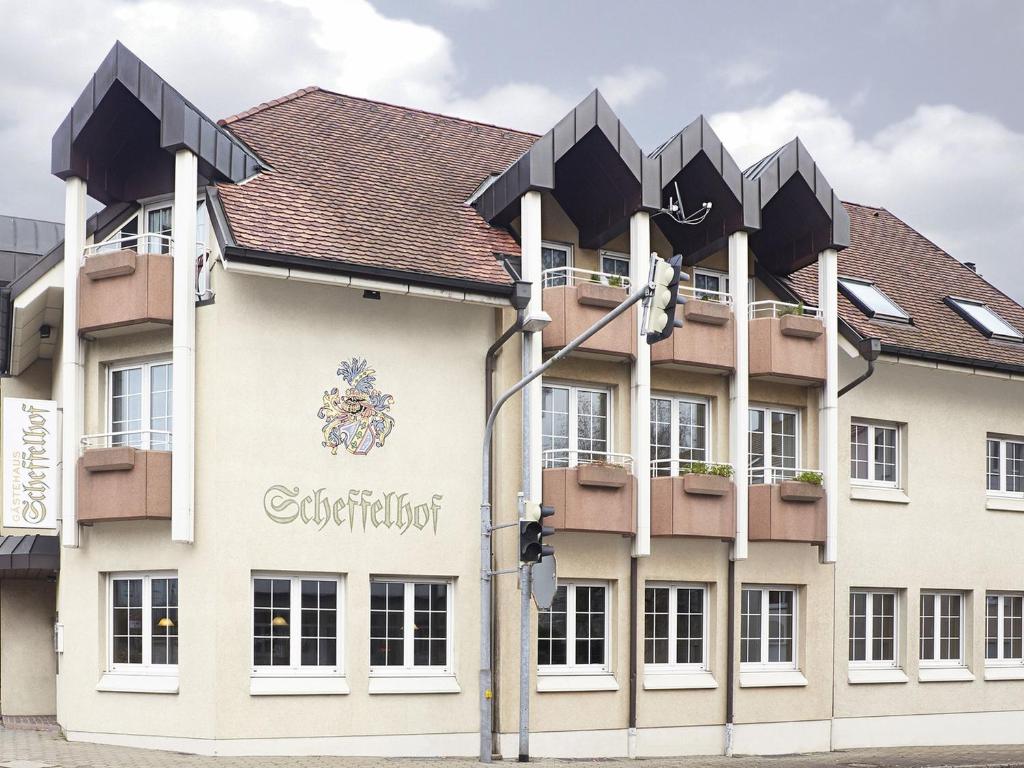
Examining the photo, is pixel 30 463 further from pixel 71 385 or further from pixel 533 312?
pixel 533 312

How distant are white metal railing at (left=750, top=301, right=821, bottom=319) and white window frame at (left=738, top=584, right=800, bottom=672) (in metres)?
4.97

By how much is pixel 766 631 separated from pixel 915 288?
29.2ft

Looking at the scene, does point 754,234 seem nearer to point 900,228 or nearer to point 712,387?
point 712,387

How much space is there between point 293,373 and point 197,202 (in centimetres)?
309

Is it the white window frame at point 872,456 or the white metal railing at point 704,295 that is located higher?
the white metal railing at point 704,295

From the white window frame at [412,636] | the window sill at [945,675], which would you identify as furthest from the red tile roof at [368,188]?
the window sill at [945,675]

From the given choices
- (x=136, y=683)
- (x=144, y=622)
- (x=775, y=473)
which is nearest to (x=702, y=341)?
(x=775, y=473)

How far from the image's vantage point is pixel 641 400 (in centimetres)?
2348

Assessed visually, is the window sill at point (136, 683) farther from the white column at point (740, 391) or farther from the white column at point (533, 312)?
the white column at point (740, 391)

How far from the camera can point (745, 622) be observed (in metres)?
25.3

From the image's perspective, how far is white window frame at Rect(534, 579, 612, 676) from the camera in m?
23.1

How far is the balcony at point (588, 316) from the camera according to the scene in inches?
905

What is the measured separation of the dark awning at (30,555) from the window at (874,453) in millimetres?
14622

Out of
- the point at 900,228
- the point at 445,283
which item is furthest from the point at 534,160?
the point at 900,228
